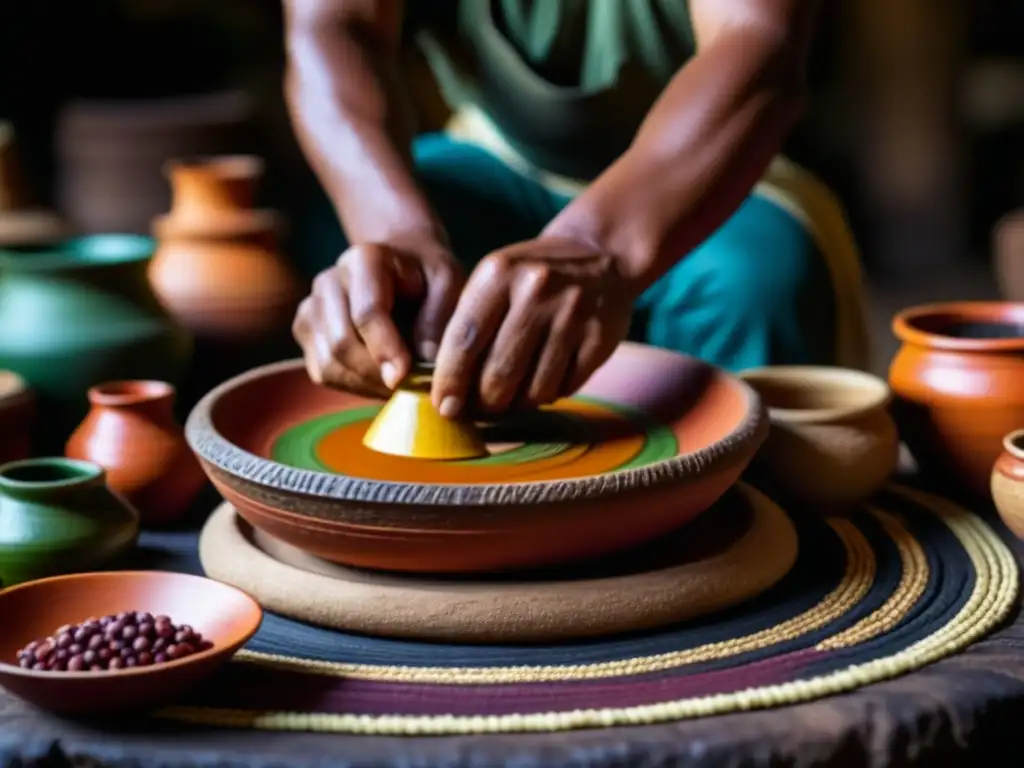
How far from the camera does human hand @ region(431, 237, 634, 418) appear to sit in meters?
1.09

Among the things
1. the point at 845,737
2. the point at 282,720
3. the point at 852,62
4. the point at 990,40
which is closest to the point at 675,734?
the point at 845,737

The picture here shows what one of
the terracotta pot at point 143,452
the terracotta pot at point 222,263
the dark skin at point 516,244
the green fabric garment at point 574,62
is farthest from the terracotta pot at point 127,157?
the terracotta pot at point 143,452

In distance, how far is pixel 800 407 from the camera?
1411mm

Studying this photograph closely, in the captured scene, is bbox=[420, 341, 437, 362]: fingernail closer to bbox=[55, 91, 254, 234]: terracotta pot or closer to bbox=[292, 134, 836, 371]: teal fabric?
bbox=[292, 134, 836, 371]: teal fabric

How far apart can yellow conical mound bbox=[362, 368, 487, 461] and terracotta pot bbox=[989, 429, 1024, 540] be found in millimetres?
455

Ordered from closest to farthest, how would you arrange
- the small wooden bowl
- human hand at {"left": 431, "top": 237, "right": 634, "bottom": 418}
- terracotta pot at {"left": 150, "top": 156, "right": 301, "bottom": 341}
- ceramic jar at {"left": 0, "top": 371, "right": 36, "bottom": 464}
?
the small wooden bowl
human hand at {"left": 431, "top": 237, "right": 634, "bottom": 418}
ceramic jar at {"left": 0, "top": 371, "right": 36, "bottom": 464}
terracotta pot at {"left": 150, "top": 156, "right": 301, "bottom": 341}

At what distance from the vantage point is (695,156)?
1318 mm

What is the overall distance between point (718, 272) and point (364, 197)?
514 mm

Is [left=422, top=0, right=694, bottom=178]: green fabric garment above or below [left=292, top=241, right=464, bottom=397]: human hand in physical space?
above

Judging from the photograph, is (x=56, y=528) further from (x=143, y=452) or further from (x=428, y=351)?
(x=428, y=351)

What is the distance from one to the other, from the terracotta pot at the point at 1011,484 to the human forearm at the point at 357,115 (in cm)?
57

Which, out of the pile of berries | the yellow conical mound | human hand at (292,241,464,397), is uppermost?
human hand at (292,241,464,397)

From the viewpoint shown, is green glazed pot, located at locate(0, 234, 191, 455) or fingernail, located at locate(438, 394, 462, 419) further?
green glazed pot, located at locate(0, 234, 191, 455)

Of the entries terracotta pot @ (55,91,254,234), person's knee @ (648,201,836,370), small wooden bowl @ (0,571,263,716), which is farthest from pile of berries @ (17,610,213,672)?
terracotta pot @ (55,91,254,234)
